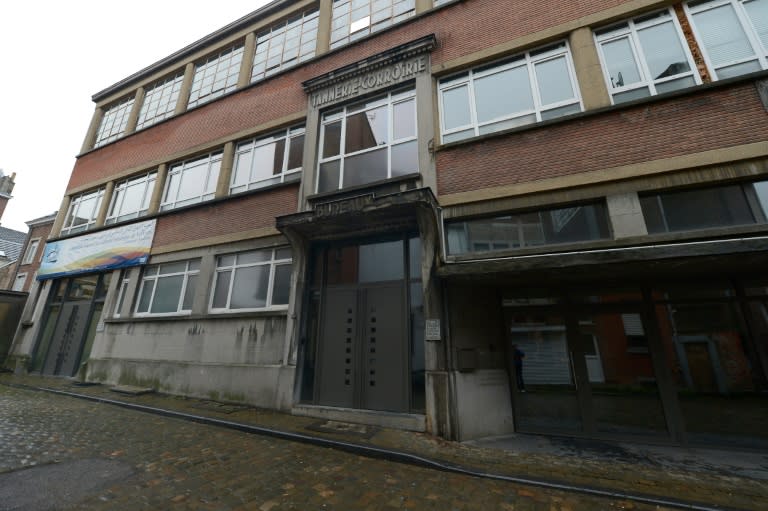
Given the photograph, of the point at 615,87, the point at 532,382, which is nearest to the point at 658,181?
the point at 615,87

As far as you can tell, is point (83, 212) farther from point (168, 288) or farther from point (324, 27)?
point (324, 27)

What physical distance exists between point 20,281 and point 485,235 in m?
35.3

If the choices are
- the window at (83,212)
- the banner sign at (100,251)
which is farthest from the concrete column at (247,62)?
the window at (83,212)

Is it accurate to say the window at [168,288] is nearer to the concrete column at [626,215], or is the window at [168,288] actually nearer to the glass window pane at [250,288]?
the glass window pane at [250,288]

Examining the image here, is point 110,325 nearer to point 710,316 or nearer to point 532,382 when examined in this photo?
point 532,382

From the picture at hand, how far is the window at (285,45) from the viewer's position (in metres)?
11.5

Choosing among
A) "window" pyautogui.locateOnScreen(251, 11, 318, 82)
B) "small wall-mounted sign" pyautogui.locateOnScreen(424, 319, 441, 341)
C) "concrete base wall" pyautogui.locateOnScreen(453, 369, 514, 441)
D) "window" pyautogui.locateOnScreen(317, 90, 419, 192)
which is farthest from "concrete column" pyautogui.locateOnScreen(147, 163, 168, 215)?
"concrete base wall" pyautogui.locateOnScreen(453, 369, 514, 441)

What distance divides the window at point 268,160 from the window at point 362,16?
3.73 meters

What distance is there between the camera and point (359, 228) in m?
7.73

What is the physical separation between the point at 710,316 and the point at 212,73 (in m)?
17.4

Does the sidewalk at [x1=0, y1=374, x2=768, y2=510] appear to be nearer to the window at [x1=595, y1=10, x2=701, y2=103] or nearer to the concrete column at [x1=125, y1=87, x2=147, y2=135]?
the window at [x1=595, y1=10, x2=701, y2=103]

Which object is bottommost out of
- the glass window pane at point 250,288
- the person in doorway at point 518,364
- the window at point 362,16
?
the person in doorway at point 518,364

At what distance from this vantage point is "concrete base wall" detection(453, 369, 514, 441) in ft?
19.0

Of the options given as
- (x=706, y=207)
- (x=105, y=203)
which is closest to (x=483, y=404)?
(x=706, y=207)
